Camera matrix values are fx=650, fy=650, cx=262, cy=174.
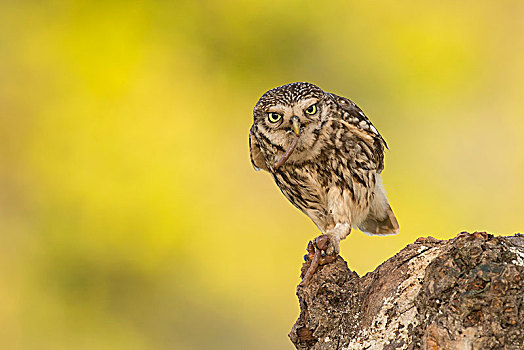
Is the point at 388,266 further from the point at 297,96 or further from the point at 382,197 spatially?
the point at 382,197

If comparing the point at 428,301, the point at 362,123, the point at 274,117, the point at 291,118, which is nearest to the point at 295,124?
the point at 291,118

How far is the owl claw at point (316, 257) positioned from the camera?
2613mm

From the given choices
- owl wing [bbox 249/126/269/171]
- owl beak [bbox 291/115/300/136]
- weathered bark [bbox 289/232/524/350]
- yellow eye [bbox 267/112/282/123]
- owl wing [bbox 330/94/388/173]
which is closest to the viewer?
weathered bark [bbox 289/232/524/350]

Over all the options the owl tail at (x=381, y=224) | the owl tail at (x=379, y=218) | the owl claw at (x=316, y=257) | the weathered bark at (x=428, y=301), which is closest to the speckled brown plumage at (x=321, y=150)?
the owl tail at (x=379, y=218)

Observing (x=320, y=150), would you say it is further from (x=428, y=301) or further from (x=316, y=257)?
(x=428, y=301)

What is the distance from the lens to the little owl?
11.2 ft

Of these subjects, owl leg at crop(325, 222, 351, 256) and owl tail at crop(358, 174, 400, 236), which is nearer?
owl leg at crop(325, 222, 351, 256)

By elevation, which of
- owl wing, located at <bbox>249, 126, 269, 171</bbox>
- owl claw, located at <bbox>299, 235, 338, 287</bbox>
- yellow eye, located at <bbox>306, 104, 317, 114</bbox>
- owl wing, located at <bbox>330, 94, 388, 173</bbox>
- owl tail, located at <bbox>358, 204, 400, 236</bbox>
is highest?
owl wing, located at <bbox>330, 94, 388, 173</bbox>

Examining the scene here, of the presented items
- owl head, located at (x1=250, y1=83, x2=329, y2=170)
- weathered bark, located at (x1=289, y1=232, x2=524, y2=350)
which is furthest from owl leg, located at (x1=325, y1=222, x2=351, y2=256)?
owl head, located at (x1=250, y1=83, x2=329, y2=170)

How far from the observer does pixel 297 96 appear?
11.2 ft

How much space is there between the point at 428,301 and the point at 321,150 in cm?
153

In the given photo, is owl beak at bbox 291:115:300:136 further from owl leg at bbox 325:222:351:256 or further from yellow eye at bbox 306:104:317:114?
owl leg at bbox 325:222:351:256

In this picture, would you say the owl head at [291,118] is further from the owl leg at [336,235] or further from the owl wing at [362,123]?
the owl leg at [336,235]

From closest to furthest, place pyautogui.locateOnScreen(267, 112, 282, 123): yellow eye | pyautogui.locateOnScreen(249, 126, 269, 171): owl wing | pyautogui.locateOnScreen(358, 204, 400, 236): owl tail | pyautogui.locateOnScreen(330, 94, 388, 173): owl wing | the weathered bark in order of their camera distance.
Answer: the weathered bark, pyautogui.locateOnScreen(267, 112, 282, 123): yellow eye, pyautogui.locateOnScreen(330, 94, 388, 173): owl wing, pyautogui.locateOnScreen(249, 126, 269, 171): owl wing, pyautogui.locateOnScreen(358, 204, 400, 236): owl tail
